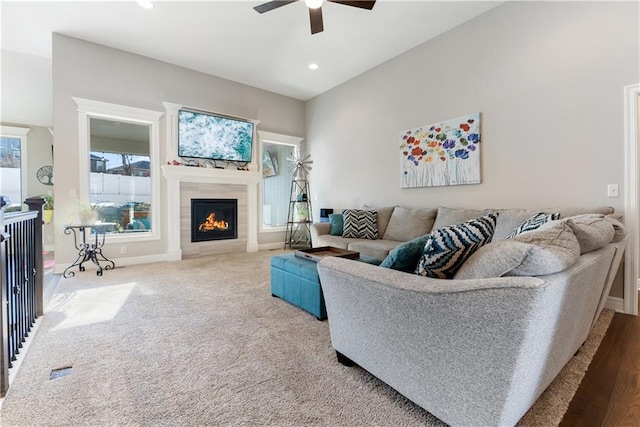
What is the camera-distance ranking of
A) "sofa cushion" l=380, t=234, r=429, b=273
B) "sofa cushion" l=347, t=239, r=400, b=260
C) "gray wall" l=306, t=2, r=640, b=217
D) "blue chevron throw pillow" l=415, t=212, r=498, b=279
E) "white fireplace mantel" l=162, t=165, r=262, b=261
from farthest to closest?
"white fireplace mantel" l=162, t=165, r=262, b=261 < "sofa cushion" l=347, t=239, r=400, b=260 < "gray wall" l=306, t=2, r=640, b=217 < "sofa cushion" l=380, t=234, r=429, b=273 < "blue chevron throw pillow" l=415, t=212, r=498, b=279

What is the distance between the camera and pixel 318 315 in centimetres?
234

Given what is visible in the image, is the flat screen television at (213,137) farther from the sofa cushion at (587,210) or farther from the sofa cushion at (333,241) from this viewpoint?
the sofa cushion at (587,210)

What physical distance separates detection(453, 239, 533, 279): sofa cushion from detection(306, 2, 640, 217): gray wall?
243cm

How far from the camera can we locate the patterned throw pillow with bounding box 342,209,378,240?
4082mm

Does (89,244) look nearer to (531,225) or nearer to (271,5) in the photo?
(271,5)

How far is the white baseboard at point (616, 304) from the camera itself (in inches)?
101

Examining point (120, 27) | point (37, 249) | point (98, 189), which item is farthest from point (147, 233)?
point (120, 27)

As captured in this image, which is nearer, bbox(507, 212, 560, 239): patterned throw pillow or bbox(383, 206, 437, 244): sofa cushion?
bbox(507, 212, 560, 239): patterned throw pillow

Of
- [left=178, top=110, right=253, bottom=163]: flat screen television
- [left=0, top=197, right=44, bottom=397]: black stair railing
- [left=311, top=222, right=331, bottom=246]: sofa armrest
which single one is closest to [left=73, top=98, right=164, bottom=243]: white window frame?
[left=178, top=110, right=253, bottom=163]: flat screen television

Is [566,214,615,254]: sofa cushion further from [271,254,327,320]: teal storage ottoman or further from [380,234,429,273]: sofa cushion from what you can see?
[271,254,327,320]: teal storage ottoman

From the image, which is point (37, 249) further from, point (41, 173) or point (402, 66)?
point (41, 173)

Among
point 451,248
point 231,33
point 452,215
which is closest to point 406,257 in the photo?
point 451,248

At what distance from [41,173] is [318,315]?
7.36 metres

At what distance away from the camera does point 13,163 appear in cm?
592
